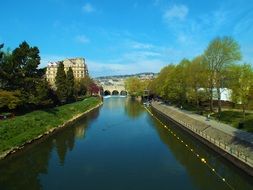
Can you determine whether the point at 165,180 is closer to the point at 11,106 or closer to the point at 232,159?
the point at 232,159

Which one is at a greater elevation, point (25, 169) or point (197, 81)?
point (197, 81)

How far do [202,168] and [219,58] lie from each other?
29302mm

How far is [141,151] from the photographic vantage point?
124 ft

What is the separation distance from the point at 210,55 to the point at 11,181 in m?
38.8

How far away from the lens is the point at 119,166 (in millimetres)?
30984

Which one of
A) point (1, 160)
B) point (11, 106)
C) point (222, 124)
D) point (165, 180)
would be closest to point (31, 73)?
point (11, 106)

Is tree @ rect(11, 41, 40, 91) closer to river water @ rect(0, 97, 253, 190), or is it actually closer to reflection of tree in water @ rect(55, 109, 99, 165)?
reflection of tree in water @ rect(55, 109, 99, 165)

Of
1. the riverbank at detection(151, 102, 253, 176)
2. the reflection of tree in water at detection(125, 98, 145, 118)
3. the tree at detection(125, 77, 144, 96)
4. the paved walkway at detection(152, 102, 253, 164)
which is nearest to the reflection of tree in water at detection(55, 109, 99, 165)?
the riverbank at detection(151, 102, 253, 176)

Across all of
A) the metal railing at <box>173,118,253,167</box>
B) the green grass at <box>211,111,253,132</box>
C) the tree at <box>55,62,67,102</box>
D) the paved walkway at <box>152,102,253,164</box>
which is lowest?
the metal railing at <box>173,118,253,167</box>

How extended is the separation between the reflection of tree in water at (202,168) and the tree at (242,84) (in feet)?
25.1

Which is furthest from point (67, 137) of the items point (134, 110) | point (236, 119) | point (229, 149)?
point (134, 110)

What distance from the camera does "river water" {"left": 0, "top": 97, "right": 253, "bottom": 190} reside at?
2572cm

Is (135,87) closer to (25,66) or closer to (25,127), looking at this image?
(25,66)

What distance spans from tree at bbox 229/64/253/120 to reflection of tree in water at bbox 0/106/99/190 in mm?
20558
